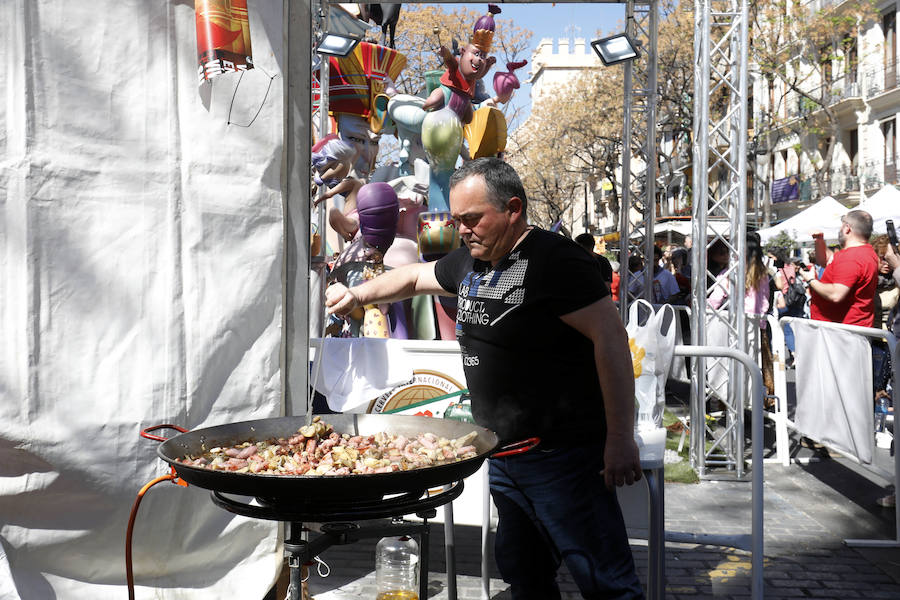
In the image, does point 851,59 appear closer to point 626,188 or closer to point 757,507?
point 626,188

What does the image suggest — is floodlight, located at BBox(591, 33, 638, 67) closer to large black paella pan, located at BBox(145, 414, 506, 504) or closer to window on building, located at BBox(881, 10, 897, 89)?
large black paella pan, located at BBox(145, 414, 506, 504)

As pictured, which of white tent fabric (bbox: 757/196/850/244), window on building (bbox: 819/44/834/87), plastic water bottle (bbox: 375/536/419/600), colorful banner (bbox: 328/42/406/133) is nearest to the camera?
plastic water bottle (bbox: 375/536/419/600)

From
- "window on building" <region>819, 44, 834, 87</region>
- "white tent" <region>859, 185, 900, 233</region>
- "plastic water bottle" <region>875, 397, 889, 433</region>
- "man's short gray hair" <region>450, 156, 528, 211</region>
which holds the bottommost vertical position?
"plastic water bottle" <region>875, 397, 889, 433</region>

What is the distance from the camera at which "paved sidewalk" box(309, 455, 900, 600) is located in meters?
4.79

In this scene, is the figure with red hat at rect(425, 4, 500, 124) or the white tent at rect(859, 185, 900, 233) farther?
the white tent at rect(859, 185, 900, 233)

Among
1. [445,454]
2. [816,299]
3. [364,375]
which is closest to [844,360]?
[816,299]

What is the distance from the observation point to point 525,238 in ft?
10.2

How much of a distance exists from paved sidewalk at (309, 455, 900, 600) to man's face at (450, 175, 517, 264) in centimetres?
238

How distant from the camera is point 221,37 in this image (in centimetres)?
342

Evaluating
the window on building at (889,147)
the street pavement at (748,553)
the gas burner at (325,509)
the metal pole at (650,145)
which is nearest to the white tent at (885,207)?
the metal pole at (650,145)

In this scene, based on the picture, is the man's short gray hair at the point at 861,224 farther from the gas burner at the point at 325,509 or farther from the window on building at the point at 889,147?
the window on building at the point at 889,147

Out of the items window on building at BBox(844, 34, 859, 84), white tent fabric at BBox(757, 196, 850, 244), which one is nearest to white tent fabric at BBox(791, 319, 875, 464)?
white tent fabric at BBox(757, 196, 850, 244)

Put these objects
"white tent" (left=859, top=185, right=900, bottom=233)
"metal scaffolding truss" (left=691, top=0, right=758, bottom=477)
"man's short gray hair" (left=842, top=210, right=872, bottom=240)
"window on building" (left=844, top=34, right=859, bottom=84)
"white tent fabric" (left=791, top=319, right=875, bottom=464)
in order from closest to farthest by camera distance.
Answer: "white tent fabric" (left=791, top=319, right=875, bottom=464) → "man's short gray hair" (left=842, top=210, right=872, bottom=240) → "metal scaffolding truss" (left=691, top=0, right=758, bottom=477) → "white tent" (left=859, top=185, right=900, bottom=233) → "window on building" (left=844, top=34, right=859, bottom=84)

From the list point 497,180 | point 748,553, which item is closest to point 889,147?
point 748,553
